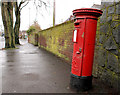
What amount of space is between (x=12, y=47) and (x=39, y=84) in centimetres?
1066

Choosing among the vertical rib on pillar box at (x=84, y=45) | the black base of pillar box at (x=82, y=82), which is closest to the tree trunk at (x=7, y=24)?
the vertical rib on pillar box at (x=84, y=45)

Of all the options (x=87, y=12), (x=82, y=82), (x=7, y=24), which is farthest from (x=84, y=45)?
(x=7, y=24)

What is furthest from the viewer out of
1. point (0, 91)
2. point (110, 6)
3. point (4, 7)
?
point (4, 7)

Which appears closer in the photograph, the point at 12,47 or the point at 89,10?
the point at 89,10

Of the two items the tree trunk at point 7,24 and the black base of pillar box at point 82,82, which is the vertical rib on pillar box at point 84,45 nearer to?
the black base of pillar box at point 82,82

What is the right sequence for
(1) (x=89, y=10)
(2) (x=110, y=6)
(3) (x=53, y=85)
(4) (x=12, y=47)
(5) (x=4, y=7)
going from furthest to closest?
(4) (x=12, y=47), (5) (x=4, y=7), (3) (x=53, y=85), (2) (x=110, y=6), (1) (x=89, y=10)

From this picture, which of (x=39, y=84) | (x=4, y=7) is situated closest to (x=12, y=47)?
(x=4, y=7)

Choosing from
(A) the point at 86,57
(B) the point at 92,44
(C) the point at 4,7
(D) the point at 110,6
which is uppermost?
(C) the point at 4,7

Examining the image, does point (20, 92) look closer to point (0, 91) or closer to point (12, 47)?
point (0, 91)

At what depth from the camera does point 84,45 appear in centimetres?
278

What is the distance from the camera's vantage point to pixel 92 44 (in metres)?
2.85

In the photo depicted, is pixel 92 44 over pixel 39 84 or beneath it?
over

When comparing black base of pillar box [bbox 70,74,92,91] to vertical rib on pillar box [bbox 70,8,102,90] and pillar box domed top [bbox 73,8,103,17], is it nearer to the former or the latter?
vertical rib on pillar box [bbox 70,8,102,90]

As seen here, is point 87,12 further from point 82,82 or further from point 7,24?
point 7,24
